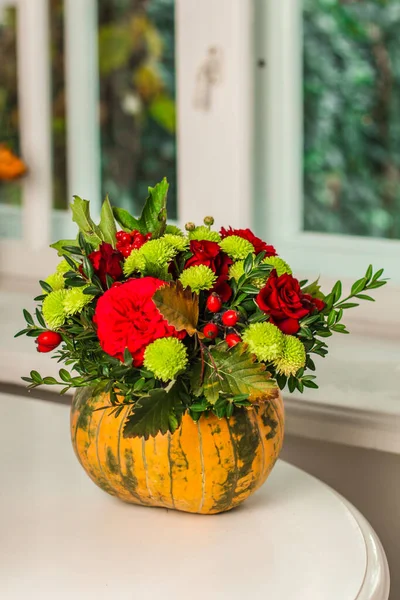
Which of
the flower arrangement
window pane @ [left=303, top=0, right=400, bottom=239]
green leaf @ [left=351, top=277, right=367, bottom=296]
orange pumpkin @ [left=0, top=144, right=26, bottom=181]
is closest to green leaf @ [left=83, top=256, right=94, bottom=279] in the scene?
the flower arrangement

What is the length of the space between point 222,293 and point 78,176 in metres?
1.18

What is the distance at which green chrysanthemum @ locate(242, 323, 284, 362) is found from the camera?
82cm

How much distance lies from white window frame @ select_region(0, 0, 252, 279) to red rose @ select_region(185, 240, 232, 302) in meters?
0.77

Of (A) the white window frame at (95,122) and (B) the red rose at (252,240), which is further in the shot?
(A) the white window frame at (95,122)

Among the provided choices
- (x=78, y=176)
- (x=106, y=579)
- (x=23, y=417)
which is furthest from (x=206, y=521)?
(x=78, y=176)

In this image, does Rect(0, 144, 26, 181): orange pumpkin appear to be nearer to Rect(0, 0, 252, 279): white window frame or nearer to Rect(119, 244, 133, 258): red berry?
Rect(0, 0, 252, 279): white window frame

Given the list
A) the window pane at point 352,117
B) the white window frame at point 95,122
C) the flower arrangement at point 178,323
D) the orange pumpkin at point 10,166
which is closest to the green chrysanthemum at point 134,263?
the flower arrangement at point 178,323

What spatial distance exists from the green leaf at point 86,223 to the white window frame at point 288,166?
2.55 feet

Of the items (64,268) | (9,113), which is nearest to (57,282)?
(64,268)

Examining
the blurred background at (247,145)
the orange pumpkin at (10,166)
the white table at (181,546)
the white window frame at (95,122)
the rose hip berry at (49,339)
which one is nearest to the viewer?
the white table at (181,546)

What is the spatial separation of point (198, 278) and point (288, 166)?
90 cm

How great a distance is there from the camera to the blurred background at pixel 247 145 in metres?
1.30

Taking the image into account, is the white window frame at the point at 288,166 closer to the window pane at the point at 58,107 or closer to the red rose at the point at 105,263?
the window pane at the point at 58,107

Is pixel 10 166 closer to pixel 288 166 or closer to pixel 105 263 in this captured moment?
pixel 288 166
